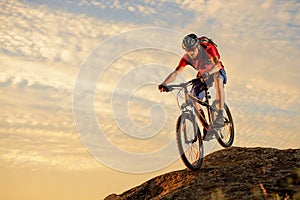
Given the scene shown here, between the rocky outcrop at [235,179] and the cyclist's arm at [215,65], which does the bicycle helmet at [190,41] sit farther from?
the rocky outcrop at [235,179]

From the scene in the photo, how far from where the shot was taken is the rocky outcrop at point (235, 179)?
332 inches

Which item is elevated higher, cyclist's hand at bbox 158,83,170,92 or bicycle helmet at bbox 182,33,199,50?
bicycle helmet at bbox 182,33,199,50

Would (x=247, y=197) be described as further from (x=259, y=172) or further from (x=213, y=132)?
(x=213, y=132)

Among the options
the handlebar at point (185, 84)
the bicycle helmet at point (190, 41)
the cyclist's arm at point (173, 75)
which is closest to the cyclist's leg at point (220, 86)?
the handlebar at point (185, 84)

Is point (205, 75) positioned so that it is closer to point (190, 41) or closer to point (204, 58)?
point (204, 58)

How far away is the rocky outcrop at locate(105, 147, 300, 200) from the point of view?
842 cm

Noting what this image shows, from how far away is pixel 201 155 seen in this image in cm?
1118

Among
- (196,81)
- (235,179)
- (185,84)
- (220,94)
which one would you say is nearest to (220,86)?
(220,94)

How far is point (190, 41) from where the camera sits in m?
11.1

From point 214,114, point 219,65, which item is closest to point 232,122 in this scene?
point 214,114

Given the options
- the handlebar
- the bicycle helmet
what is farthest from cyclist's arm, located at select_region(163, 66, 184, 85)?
the bicycle helmet

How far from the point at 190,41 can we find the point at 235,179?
Answer: 3.68 metres

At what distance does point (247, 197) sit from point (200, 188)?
57.4 inches

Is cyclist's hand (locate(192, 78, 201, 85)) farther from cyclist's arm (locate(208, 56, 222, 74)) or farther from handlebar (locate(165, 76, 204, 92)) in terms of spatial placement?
cyclist's arm (locate(208, 56, 222, 74))
